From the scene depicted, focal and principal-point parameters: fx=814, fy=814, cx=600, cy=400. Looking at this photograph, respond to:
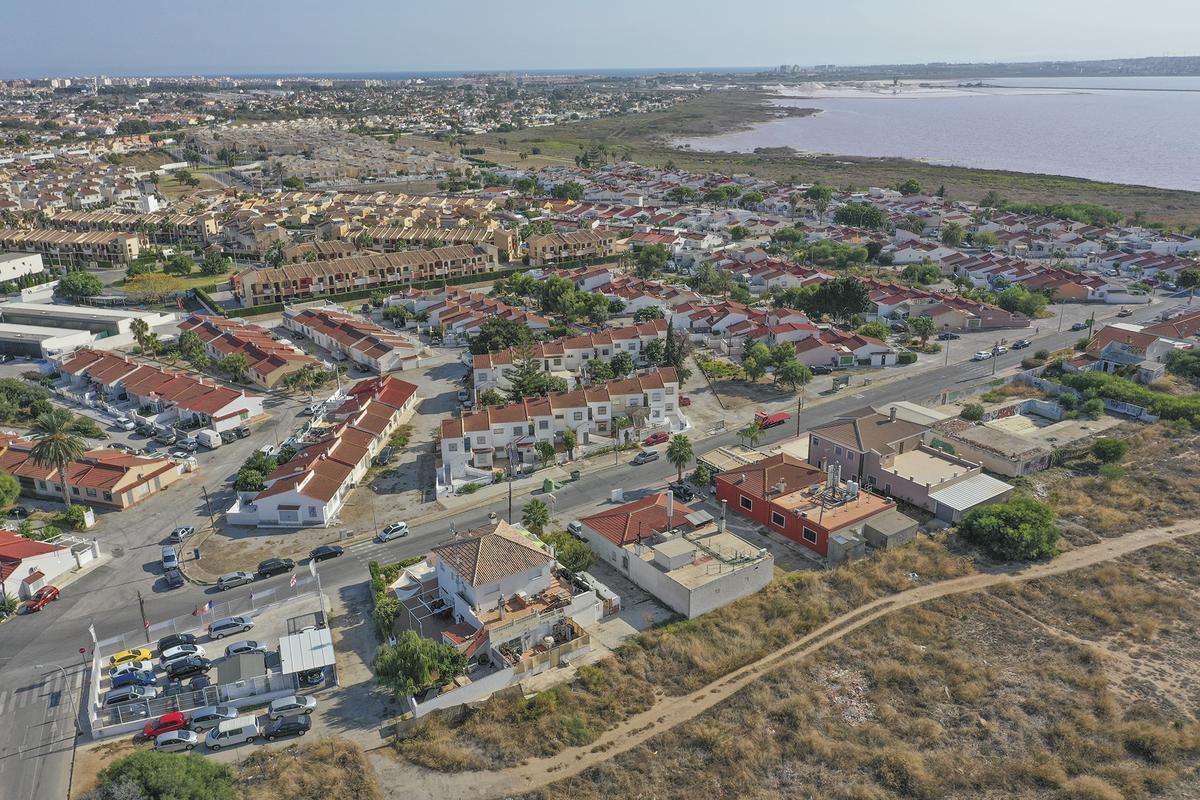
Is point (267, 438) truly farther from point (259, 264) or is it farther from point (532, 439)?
point (259, 264)

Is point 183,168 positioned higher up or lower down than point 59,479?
higher up

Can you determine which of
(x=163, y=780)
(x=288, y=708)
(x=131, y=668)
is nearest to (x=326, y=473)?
(x=131, y=668)

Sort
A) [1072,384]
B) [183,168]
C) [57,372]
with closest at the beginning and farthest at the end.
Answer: [1072,384] → [57,372] → [183,168]

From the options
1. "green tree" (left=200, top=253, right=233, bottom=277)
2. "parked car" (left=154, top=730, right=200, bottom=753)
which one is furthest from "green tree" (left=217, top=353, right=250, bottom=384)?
"green tree" (left=200, top=253, right=233, bottom=277)

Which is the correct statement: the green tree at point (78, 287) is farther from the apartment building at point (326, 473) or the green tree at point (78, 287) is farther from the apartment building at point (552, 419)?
the apartment building at point (552, 419)

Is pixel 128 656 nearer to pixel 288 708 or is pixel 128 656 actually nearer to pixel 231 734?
pixel 231 734

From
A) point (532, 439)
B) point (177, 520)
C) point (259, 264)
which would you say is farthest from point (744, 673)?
point (259, 264)
